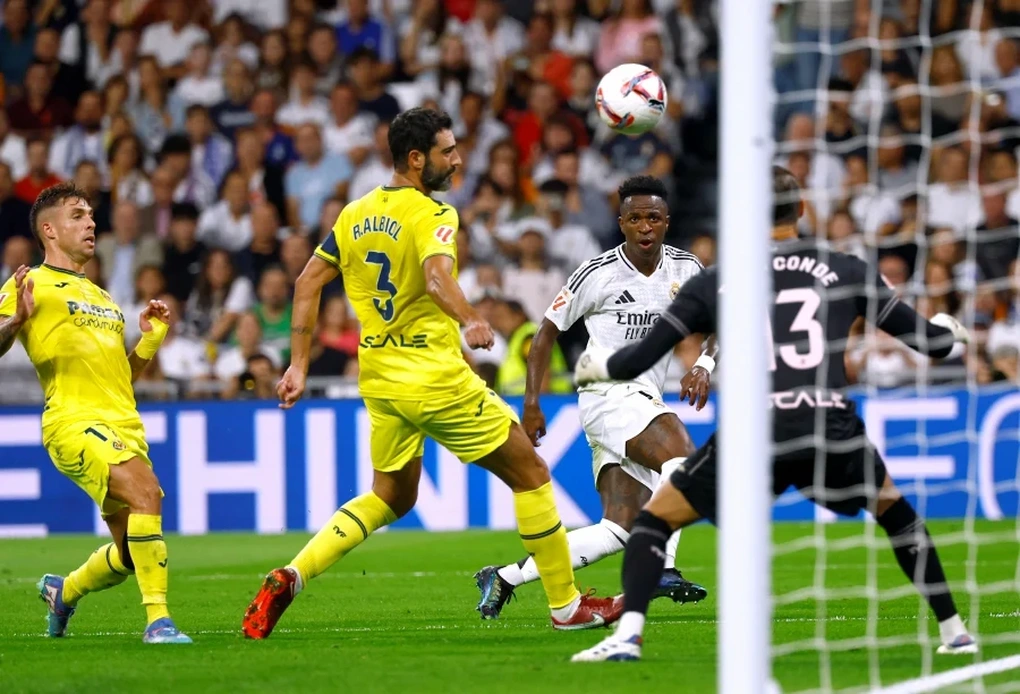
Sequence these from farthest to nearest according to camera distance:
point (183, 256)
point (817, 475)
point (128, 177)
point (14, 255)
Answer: point (128, 177)
point (183, 256)
point (14, 255)
point (817, 475)

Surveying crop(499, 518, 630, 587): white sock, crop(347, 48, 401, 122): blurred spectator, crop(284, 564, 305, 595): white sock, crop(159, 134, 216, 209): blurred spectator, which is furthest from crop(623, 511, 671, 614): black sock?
crop(159, 134, 216, 209): blurred spectator

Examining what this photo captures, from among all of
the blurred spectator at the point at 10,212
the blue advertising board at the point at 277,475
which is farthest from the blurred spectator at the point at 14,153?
the blue advertising board at the point at 277,475

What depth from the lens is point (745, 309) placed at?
187 inches

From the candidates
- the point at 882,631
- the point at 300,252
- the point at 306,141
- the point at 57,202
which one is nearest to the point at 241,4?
the point at 306,141

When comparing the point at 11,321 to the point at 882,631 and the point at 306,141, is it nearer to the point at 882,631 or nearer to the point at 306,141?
the point at 882,631

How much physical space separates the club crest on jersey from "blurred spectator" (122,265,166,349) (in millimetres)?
9036

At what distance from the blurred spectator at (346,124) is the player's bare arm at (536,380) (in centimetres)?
884

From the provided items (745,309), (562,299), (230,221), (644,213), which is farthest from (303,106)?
(745,309)

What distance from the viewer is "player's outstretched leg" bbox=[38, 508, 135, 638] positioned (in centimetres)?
754

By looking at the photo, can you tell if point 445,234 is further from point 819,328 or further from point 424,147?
point 819,328

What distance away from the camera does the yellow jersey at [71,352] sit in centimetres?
740

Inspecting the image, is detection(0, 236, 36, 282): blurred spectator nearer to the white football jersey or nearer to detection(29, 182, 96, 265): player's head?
detection(29, 182, 96, 265): player's head

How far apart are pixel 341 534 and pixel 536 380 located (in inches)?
58.0

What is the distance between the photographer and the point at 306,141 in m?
16.9
